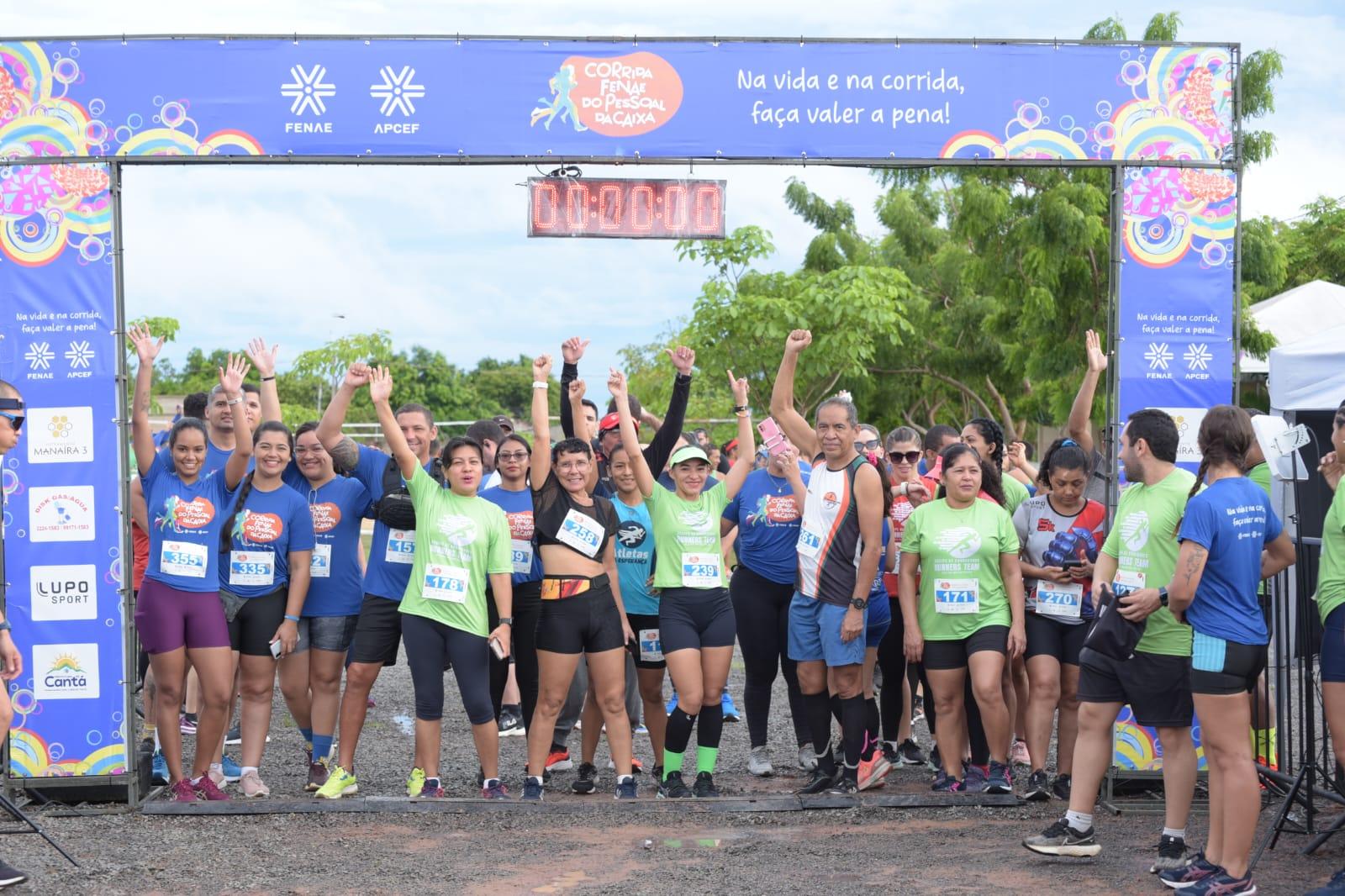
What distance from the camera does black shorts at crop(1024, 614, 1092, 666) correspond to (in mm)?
6535

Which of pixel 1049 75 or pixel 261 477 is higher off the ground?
pixel 1049 75

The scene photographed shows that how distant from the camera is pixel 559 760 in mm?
7422

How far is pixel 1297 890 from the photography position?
502cm

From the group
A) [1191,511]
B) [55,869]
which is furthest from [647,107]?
[55,869]

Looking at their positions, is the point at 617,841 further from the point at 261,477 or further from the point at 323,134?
the point at 323,134

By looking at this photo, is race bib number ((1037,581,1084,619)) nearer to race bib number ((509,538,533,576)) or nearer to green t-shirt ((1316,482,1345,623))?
green t-shirt ((1316,482,1345,623))

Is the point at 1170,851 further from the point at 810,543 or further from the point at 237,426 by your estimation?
the point at 237,426

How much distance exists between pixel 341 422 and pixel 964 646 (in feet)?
10.6

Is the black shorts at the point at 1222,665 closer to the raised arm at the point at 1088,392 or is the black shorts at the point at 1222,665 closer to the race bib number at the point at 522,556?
the raised arm at the point at 1088,392

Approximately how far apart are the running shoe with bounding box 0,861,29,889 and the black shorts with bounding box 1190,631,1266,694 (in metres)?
4.49

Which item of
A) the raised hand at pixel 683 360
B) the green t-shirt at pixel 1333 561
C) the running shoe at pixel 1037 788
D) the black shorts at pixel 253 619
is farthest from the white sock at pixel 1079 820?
the black shorts at pixel 253 619

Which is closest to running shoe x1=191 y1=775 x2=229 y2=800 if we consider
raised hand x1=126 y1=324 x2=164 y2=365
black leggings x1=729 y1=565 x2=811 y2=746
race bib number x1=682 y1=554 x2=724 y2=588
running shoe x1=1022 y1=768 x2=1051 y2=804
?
raised hand x1=126 y1=324 x2=164 y2=365

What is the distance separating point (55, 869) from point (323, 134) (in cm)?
348

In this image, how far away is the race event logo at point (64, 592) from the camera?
647 cm
